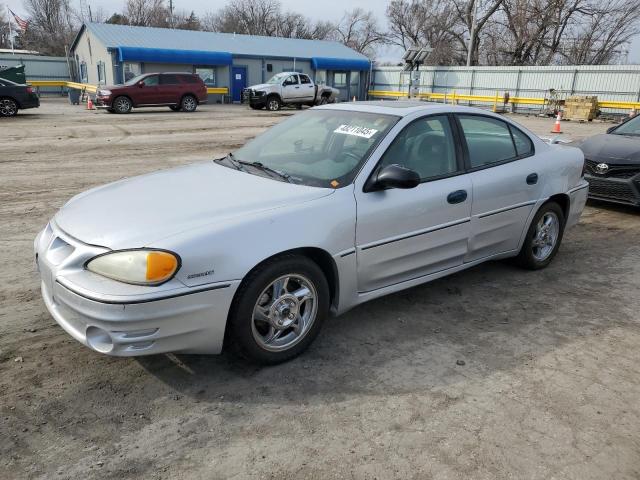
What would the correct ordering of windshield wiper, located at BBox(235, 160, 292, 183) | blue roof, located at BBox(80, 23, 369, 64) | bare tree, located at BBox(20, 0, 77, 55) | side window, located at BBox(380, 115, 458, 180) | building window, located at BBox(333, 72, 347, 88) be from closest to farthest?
1. windshield wiper, located at BBox(235, 160, 292, 183)
2. side window, located at BBox(380, 115, 458, 180)
3. blue roof, located at BBox(80, 23, 369, 64)
4. building window, located at BBox(333, 72, 347, 88)
5. bare tree, located at BBox(20, 0, 77, 55)

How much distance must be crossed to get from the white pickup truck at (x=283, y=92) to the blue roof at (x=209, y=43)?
7485 mm

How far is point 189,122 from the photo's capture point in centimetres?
1930

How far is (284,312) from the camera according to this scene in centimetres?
332

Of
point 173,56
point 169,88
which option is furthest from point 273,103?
point 173,56

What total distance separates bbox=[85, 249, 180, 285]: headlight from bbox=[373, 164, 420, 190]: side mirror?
4.77ft

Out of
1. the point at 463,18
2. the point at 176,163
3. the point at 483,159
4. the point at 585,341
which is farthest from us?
the point at 463,18

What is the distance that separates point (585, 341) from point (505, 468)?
66.3 inches

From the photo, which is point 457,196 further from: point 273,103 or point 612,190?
point 273,103

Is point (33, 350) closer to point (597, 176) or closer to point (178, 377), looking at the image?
point (178, 377)

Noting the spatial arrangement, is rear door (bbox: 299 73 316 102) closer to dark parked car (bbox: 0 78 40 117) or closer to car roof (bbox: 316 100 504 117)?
dark parked car (bbox: 0 78 40 117)

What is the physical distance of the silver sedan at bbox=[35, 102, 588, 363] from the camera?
2850 mm

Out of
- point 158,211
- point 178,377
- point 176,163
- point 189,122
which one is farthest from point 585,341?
point 189,122

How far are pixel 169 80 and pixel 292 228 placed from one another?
73.4 ft

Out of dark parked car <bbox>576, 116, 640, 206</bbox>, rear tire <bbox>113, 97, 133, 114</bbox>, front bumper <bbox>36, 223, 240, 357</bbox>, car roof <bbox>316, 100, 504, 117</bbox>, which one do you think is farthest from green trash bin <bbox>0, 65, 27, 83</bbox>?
front bumper <bbox>36, 223, 240, 357</bbox>
